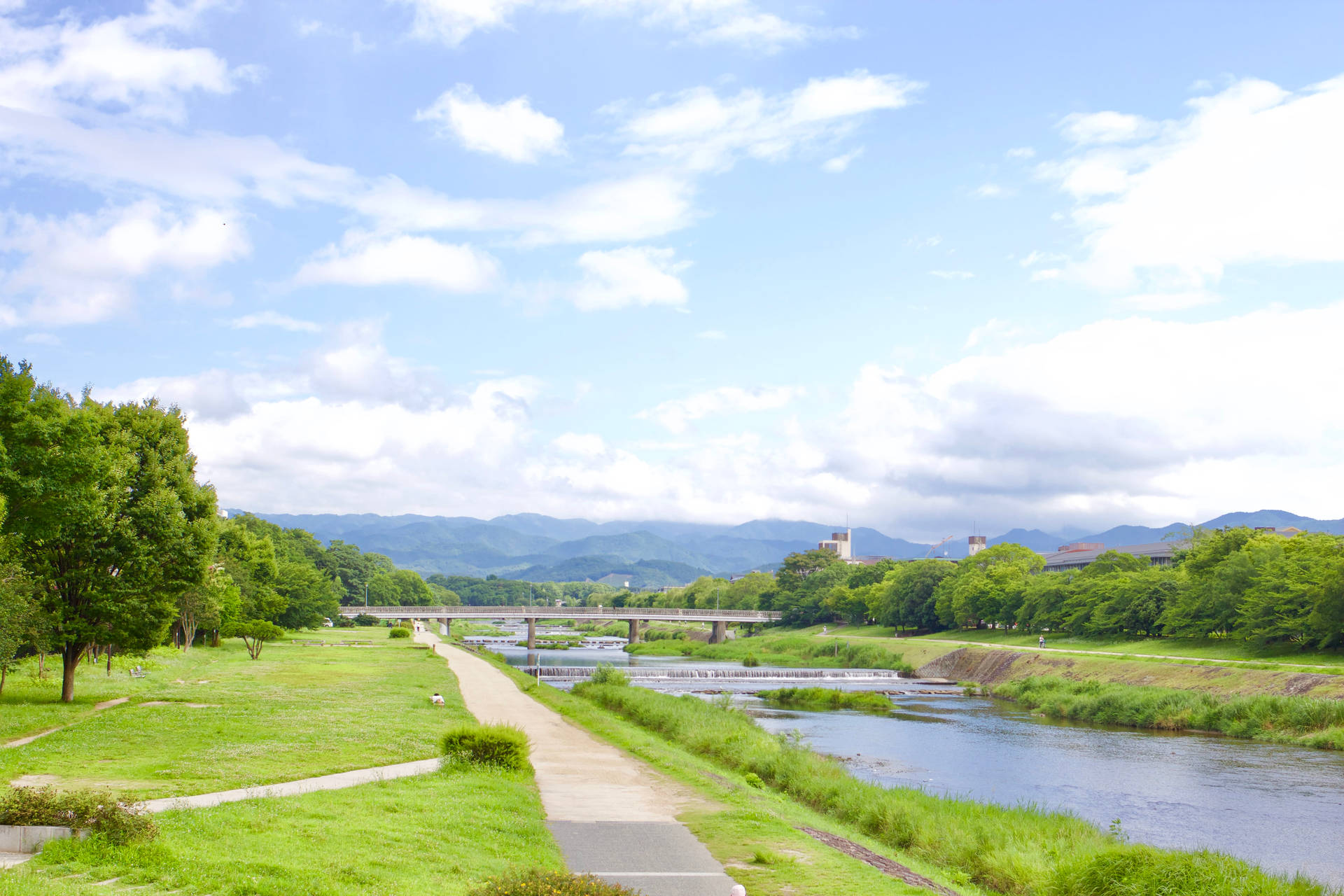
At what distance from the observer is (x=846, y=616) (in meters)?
147

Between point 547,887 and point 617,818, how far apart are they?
9.19 metres

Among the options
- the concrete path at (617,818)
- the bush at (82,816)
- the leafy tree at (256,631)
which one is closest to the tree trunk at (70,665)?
the concrete path at (617,818)

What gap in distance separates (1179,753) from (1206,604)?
3661 cm

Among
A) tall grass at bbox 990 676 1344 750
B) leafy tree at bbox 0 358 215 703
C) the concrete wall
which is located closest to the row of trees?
leafy tree at bbox 0 358 215 703

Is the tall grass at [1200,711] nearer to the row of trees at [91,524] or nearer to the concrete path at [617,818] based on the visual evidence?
the concrete path at [617,818]

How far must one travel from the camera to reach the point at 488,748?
23531mm

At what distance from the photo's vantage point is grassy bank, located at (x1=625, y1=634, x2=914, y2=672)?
325 ft

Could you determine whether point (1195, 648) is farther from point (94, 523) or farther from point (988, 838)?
point (94, 523)

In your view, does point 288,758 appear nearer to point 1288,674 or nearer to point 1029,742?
point 1029,742

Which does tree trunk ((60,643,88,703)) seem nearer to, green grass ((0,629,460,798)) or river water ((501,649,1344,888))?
green grass ((0,629,460,798))

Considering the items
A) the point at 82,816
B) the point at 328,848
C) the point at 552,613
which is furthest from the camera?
the point at 552,613

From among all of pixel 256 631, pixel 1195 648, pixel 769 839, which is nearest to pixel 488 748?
pixel 769 839

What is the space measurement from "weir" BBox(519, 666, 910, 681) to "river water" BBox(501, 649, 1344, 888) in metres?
23.2

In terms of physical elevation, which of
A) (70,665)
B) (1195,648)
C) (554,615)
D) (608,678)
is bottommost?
(554,615)
